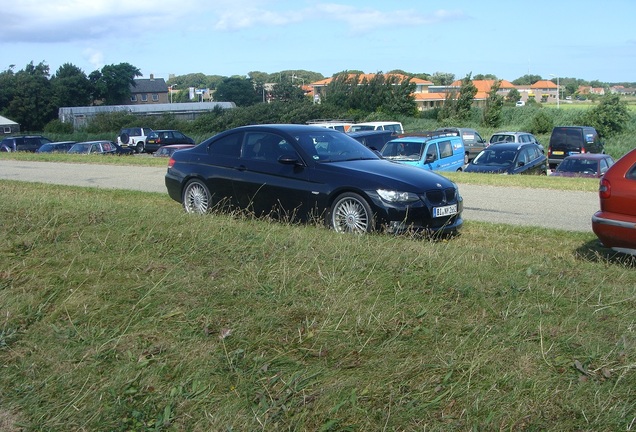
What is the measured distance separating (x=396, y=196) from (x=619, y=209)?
2.61 meters

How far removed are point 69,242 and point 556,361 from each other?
13.2ft

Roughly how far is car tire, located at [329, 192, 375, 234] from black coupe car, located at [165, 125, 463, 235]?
1 centimetres

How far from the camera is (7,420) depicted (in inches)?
143

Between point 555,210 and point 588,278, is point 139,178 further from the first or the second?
point 588,278

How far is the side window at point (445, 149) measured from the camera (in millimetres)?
21203

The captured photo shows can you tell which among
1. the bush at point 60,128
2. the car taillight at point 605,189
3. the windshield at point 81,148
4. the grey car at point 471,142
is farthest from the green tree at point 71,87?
the car taillight at point 605,189

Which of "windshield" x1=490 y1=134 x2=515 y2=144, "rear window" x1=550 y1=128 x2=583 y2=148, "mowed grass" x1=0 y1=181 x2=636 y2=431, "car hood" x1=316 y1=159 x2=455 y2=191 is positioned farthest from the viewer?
"windshield" x1=490 y1=134 x2=515 y2=144

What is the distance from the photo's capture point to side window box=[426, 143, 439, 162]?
67.4 ft

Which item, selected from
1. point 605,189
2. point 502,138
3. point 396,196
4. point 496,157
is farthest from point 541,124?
point 605,189

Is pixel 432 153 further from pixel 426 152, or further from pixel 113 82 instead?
pixel 113 82

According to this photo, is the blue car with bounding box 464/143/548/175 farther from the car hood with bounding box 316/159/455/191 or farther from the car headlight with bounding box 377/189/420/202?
the car headlight with bounding box 377/189/420/202

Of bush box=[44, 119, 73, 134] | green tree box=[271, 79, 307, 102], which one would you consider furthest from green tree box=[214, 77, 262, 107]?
bush box=[44, 119, 73, 134]

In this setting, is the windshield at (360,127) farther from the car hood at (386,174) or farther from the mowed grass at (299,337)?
the mowed grass at (299,337)

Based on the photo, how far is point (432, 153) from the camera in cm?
2069
